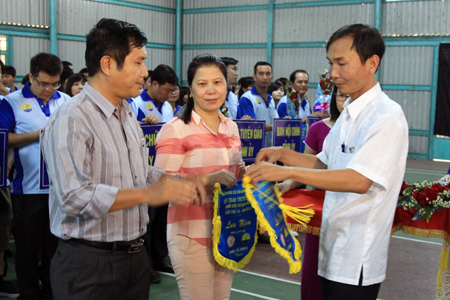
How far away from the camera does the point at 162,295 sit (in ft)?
12.7

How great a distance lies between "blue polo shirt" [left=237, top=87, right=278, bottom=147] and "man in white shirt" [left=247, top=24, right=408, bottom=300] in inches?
166

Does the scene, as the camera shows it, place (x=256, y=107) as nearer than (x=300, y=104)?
Yes

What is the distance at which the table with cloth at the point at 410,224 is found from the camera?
8.40ft

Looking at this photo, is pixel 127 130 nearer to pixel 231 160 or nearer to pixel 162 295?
pixel 231 160

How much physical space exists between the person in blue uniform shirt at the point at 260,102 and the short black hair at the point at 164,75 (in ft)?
5.07

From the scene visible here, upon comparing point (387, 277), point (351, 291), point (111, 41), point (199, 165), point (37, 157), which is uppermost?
point (111, 41)

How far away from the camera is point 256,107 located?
6.21m

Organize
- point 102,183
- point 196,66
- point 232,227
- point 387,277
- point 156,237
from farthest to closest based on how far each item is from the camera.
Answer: point 156,237
point 387,277
point 196,66
point 232,227
point 102,183

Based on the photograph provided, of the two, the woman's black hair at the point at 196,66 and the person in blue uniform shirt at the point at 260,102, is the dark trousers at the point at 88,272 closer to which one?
the woman's black hair at the point at 196,66

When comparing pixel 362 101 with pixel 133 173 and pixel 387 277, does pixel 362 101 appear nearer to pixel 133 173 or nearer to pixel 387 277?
pixel 133 173

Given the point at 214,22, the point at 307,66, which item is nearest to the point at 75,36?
the point at 214,22

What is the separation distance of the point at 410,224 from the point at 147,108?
2.92 meters

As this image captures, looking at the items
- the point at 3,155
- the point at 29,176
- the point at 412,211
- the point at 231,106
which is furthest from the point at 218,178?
the point at 231,106

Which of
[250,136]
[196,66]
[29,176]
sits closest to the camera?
[196,66]
